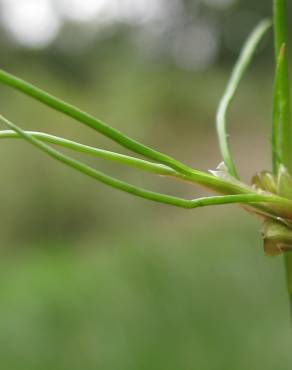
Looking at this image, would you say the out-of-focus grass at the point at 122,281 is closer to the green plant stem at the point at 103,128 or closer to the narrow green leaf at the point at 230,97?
the narrow green leaf at the point at 230,97

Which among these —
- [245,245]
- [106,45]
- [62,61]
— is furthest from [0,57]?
[245,245]

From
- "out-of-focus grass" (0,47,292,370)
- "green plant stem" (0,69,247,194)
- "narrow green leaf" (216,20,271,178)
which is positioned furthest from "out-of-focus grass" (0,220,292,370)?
"green plant stem" (0,69,247,194)

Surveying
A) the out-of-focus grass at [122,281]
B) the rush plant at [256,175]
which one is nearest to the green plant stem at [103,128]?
the rush plant at [256,175]

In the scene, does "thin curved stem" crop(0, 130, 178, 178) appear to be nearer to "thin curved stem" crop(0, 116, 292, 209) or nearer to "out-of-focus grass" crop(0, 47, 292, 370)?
"thin curved stem" crop(0, 116, 292, 209)

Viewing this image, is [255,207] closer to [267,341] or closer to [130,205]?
[267,341]

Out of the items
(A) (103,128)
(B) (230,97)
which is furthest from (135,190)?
(B) (230,97)
